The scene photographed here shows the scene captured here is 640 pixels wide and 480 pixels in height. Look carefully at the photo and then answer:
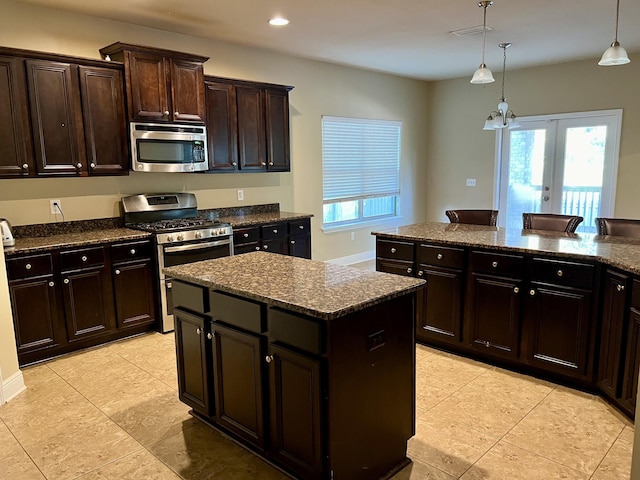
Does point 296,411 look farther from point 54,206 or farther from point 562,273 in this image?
point 54,206

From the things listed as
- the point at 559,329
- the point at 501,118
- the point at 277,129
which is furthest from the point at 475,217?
the point at 277,129

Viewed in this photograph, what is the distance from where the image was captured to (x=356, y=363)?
1.95 m

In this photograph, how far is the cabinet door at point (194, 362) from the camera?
245 centimetres

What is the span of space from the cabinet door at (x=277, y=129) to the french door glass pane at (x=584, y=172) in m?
3.89

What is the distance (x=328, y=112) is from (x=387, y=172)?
159cm

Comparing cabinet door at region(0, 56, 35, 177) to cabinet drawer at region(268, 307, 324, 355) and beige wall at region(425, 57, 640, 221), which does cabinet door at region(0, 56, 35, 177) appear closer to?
cabinet drawer at region(268, 307, 324, 355)

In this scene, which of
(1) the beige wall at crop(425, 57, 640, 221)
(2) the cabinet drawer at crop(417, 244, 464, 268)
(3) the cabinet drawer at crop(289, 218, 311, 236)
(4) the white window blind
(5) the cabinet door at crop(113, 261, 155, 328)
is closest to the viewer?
(2) the cabinet drawer at crop(417, 244, 464, 268)

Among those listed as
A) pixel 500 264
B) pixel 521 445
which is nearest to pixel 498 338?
pixel 500 264

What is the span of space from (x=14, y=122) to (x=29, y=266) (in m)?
1.10

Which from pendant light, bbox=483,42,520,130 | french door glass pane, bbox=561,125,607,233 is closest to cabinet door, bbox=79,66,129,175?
pendant light, bbox=483,42,520,130

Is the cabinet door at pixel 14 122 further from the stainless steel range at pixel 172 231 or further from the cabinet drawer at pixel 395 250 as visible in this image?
the cabinet drawer at pixel 395 250

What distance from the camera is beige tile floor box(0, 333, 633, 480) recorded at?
2264mm

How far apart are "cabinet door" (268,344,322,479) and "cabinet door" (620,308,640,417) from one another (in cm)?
181

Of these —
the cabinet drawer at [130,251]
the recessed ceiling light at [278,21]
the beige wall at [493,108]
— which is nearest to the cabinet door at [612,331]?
the recessed ceiling light at [278,21]
